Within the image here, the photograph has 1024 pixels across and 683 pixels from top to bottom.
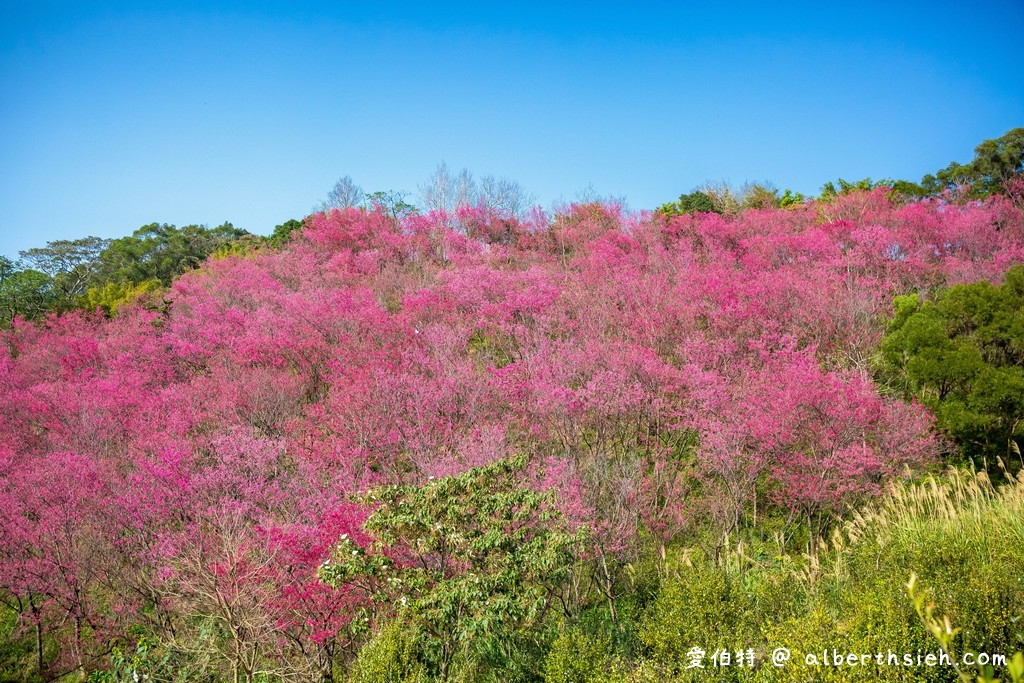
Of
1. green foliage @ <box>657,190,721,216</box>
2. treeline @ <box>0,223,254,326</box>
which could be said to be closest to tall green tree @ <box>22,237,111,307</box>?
treeline @ <box>0,223,254,326</box>

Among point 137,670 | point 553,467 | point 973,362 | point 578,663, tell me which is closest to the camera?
point 578,663

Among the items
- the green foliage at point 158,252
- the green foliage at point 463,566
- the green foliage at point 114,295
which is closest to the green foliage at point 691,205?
the green foliage at point 463,566

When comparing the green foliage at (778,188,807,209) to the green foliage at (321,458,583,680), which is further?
the green foliage at (778,188,807,209)

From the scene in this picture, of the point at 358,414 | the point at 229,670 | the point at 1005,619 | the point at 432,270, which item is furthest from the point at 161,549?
the point at 432,270

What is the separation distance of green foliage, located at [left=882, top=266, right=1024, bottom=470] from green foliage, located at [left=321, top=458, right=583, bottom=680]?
8.60 m

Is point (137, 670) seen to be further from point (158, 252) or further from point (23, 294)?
point (158, 252)

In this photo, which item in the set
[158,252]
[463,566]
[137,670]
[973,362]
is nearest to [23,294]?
[158,252]

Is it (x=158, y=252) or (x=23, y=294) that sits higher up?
(x=158, y=252)

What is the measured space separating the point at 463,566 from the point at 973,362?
33.6ft

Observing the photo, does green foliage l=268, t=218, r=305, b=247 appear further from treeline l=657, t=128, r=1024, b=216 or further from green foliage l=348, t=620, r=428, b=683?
green foliage l=348, t=620, r=428, b=683

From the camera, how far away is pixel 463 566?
7.04 m

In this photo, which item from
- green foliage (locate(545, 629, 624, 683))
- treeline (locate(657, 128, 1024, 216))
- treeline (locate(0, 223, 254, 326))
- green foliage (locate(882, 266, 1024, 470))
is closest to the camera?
green foliage (locate(545, 629, 624, 683))

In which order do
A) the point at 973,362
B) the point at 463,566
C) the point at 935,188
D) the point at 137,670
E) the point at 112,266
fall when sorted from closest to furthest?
the point at 463,566, the point at 137,670, the point at 973,362, the point at 935,188, the point at 112,266

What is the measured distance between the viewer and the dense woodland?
20.8ft
